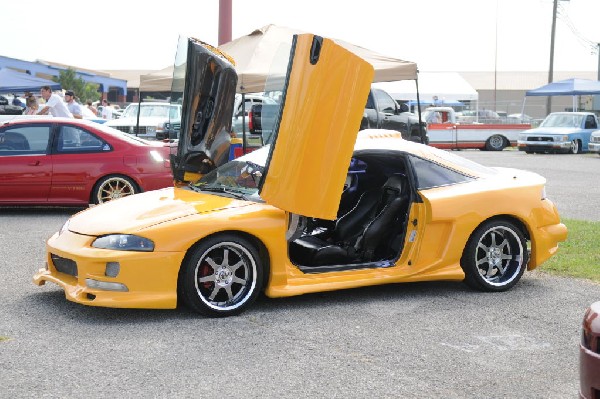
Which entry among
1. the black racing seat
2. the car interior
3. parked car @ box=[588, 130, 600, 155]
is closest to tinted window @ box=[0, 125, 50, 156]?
the car interior

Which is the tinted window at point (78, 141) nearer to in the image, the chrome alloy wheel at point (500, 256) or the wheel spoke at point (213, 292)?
the wheel spoke at point (213, 292)

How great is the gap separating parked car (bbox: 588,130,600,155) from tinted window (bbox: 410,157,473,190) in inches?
881

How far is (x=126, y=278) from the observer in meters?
5.64

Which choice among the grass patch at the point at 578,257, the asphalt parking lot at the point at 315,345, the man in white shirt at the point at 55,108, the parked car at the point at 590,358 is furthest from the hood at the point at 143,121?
the parked car at the point at 590,358

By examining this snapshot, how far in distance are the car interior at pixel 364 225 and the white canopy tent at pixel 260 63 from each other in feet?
25.5

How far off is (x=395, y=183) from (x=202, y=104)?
182 centimetres

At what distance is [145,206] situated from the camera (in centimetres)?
629

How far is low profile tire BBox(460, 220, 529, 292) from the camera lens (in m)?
6.73

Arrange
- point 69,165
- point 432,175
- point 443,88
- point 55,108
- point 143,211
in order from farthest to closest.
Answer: point 443,88, point 55,108, point 69,165, point 432,175, point 143,211

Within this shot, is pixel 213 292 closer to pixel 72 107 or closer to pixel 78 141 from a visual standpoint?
pixel 78 141

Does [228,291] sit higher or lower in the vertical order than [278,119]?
lower

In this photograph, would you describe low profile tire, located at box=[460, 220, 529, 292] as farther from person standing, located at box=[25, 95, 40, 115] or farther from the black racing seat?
person standing, located at box=[25, 95, 40, 115]

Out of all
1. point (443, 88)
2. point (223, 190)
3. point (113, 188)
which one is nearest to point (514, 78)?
point (443, 88)

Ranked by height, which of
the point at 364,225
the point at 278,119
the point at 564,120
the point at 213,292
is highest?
the point at 564,120
